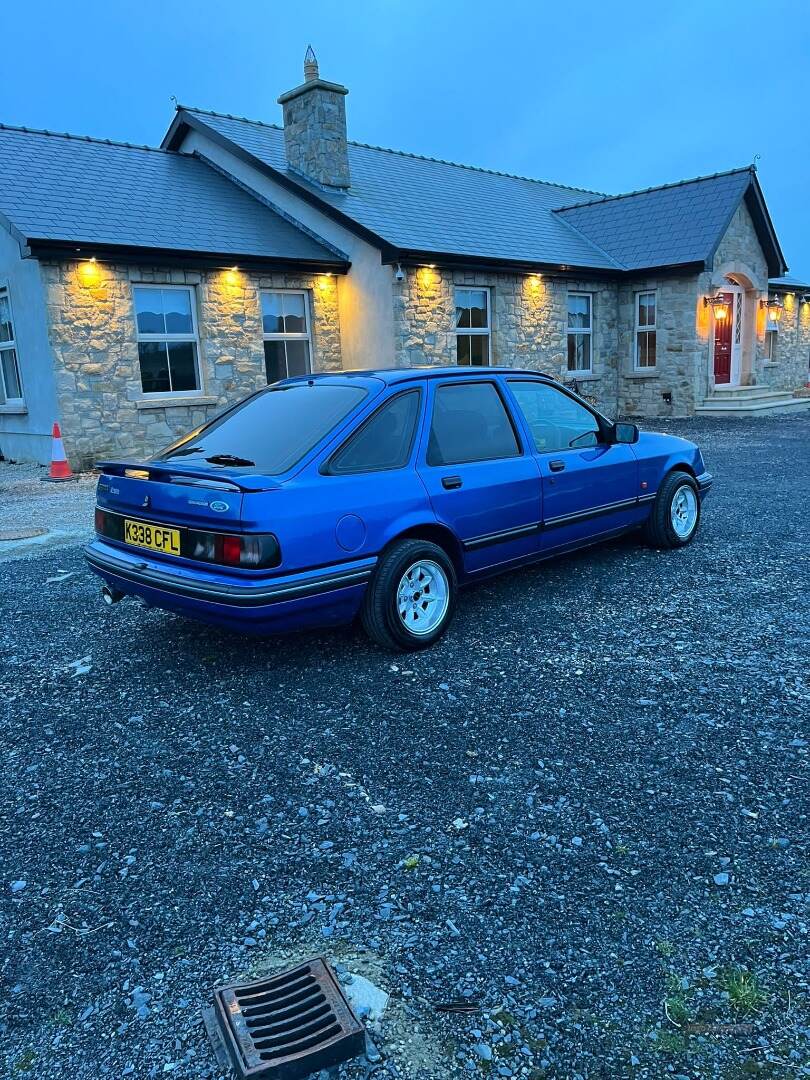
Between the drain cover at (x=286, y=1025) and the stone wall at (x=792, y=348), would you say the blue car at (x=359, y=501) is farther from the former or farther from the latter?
the stone wall at (x=792, y=348)

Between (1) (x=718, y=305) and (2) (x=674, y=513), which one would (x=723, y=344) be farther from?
(2) (x=674, y=513)

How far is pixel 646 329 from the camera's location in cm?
1916

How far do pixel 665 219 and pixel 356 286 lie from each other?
9.26 meters

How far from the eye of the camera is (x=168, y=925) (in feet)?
7.72

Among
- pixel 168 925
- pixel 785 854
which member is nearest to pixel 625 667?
pixel 785 854

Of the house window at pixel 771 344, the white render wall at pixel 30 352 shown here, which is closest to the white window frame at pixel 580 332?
the house window at pixel 771 344

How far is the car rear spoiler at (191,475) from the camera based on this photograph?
12.6ft

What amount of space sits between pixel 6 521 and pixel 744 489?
863cm

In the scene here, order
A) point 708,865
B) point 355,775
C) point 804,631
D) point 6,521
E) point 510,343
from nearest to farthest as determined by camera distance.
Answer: point 708,865 < point 355,775 < point 804,631 < point 6,521 < point 510,343

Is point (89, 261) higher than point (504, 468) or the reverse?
higher

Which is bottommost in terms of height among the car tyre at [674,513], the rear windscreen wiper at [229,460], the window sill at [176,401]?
the car tyre at [674,513]

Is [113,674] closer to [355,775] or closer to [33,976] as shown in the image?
[355,775]

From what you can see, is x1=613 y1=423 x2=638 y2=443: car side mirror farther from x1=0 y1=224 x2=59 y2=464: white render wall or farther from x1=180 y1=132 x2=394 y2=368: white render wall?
x1=180 y1=132 x2=394 y2=368: white render wall

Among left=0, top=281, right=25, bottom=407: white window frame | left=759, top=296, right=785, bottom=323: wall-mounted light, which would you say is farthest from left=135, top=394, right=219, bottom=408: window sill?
left=759, top=296, right=785, bottom=323: wall-mounted light
